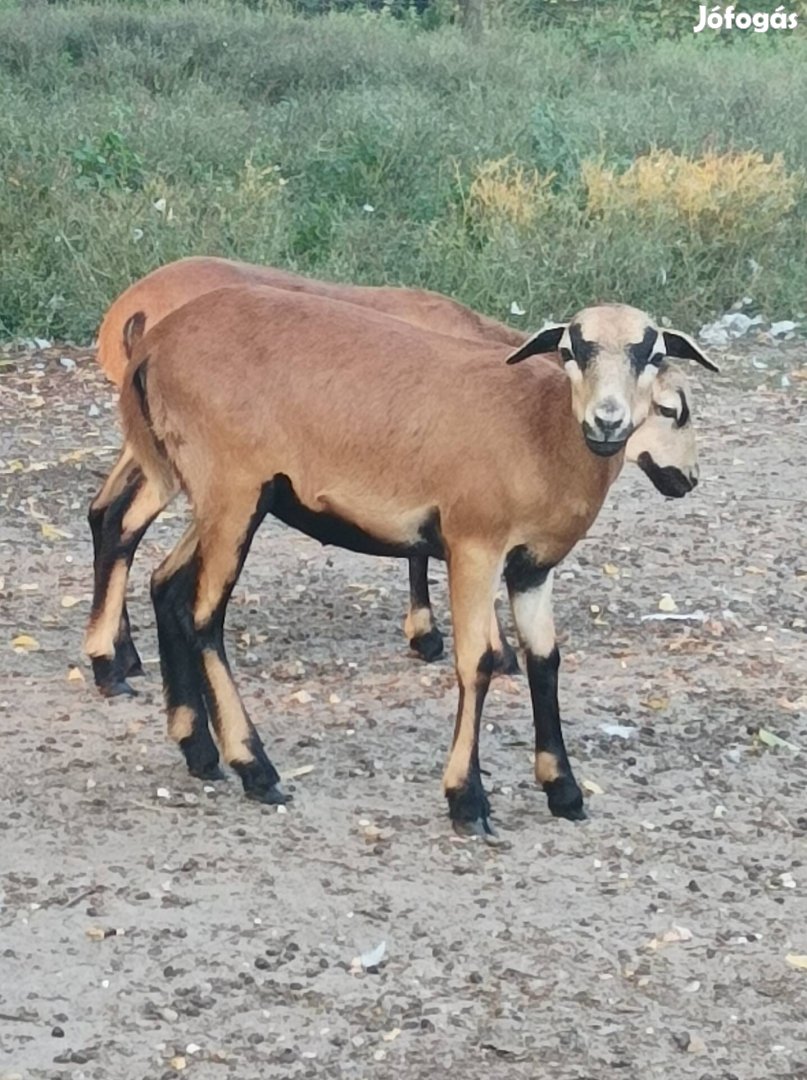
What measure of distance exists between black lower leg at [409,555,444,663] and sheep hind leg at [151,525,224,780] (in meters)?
1.29

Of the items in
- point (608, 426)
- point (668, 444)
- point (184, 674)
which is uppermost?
point (608, 426)

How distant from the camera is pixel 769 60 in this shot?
19953mm

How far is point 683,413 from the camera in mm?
5113

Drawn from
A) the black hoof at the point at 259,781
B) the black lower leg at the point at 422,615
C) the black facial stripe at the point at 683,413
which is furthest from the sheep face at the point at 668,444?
the black hoof at the point at 259,781

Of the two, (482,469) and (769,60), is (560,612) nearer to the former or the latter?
(482,469)

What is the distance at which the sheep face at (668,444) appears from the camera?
16.6 ft

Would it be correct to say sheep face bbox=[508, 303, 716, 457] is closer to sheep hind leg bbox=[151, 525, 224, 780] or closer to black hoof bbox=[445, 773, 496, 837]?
black hoof bbox=[445, 773, 496, 837]

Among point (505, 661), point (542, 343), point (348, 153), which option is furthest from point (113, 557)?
point (348, 153)

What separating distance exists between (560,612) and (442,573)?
27.0 inches

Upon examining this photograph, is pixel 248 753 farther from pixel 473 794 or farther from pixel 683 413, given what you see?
pixel 683 413

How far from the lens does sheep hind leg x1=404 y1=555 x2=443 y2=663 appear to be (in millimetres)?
6438

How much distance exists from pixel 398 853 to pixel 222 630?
2.63 feet

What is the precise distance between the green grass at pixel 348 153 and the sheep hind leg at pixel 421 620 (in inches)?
189

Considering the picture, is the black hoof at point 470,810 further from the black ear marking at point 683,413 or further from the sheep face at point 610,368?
the black ear marking at point 683,413
